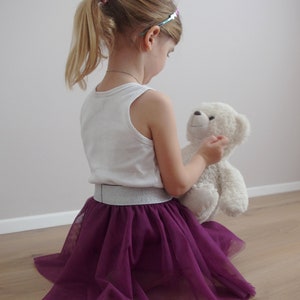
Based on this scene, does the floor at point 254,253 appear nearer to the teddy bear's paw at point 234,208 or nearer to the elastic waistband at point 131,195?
the teddy bear's paw at point 234,208

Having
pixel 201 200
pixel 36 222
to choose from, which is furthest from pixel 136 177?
pixel 36 222

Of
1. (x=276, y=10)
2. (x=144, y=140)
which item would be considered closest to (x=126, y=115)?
(x=144, y=140)

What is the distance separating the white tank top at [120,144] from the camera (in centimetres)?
84

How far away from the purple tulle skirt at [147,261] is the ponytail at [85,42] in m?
0.31

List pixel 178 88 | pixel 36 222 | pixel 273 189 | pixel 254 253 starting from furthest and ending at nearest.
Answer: pixel 273 189 < pixel 178 88 < pixel 36 222 < pixel 254 253

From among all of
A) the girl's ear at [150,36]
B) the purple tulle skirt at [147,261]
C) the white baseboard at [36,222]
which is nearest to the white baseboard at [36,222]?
the white baseboard at [36,222]

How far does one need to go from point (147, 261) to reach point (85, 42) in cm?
49

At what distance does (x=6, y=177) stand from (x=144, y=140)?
67cm

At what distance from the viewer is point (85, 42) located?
0.85 m

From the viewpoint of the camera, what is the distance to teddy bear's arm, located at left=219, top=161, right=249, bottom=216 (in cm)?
95

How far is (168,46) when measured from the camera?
2.98ft

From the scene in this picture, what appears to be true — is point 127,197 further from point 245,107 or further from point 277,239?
point 245,107

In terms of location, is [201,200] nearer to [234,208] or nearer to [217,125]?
[234,208]

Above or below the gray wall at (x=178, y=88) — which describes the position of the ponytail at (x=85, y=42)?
above
